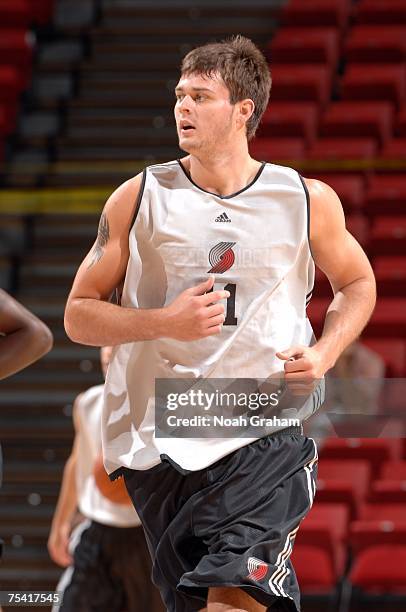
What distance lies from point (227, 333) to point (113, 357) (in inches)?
12.8

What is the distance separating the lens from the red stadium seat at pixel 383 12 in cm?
1093

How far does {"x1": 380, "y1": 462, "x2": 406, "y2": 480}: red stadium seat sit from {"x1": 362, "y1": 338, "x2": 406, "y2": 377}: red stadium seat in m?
0.81

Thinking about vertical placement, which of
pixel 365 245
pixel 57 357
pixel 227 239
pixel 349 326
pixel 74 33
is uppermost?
pixel 227 239

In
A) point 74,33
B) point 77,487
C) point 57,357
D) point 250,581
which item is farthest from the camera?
point 74,33

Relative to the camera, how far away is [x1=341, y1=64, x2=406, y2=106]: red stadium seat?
10.1 m

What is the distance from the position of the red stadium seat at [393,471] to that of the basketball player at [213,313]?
3356 mm

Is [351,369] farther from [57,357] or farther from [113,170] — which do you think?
[113,170]

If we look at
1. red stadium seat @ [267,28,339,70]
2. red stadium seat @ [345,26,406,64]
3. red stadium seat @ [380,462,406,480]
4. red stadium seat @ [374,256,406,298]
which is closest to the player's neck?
red stadium seat @ [380,462,406,480]

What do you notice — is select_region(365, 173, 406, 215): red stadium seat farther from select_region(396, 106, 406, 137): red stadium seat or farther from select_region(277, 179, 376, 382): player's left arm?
select_region(277, 179, 376, 382): player's left arm

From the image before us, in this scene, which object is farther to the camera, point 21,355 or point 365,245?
point 365,245

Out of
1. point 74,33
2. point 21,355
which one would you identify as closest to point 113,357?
point 21,355

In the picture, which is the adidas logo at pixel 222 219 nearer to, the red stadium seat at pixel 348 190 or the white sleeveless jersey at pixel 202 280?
the white sleeveless jersey at pixel 202 280

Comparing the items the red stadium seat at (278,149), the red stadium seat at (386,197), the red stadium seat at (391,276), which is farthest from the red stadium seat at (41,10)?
the red stadium seat at (391,276)

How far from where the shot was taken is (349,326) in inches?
140
